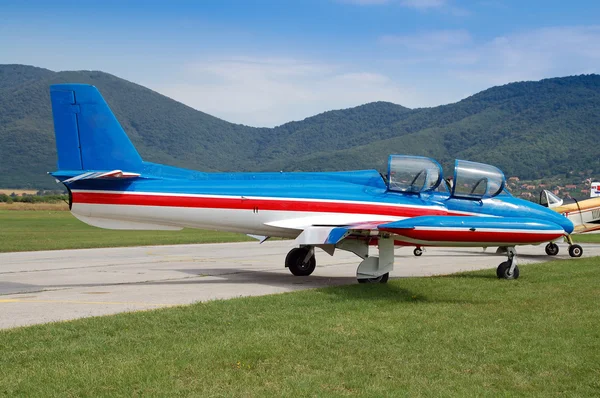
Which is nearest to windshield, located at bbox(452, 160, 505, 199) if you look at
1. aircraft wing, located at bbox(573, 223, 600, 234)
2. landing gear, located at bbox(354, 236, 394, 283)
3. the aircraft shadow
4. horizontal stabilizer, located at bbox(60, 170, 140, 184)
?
landing gear, located at bbox(354, 236, 394, 283)

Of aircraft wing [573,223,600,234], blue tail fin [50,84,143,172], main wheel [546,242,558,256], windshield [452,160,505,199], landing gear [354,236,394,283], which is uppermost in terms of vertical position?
blue tail fin [50,84,143,172]

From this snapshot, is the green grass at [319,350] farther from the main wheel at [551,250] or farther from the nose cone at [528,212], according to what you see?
the main wheel at [551,250]

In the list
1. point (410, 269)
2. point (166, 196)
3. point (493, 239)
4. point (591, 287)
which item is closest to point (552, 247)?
point (410, 269)

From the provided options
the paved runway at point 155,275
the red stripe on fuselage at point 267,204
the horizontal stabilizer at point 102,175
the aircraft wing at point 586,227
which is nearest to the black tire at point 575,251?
the paved runway at point 155,275

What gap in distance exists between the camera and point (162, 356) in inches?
292

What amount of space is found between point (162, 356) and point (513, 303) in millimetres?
6695

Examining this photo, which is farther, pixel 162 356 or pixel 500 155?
pixel 500 155

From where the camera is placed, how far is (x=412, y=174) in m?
14.9

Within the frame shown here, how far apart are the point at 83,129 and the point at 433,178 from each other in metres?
7.75

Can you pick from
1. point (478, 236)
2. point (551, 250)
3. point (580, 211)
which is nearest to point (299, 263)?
point (478, 236)

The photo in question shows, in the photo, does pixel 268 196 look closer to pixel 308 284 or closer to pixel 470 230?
pixel 308 284

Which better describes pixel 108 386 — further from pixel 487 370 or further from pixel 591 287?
pixel 591 287

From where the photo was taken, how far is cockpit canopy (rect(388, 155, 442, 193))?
1487 cm

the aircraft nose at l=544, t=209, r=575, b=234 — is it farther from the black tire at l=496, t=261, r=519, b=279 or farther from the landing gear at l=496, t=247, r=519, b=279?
the black tire at l=496, t=261, r=519, b=279
